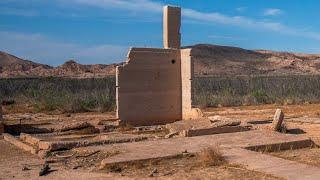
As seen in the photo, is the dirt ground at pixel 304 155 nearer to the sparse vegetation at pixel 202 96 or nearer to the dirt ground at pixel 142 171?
the dirt ground at pixel 142 171

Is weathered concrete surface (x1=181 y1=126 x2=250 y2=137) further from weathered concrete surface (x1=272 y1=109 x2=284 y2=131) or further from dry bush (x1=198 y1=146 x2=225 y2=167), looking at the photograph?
dry bush (x1=198 y1=146 x2=225 y2=167)

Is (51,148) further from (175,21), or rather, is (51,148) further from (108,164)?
(175,21)

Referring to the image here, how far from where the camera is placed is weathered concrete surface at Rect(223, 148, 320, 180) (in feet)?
28.9

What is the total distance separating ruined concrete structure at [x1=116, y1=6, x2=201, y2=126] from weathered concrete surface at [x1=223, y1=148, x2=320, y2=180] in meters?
7.65

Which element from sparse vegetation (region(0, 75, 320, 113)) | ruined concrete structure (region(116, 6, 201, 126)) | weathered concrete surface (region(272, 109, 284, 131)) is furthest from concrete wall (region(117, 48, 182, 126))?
sparse vegetation (region(0, 75, 320, 113))

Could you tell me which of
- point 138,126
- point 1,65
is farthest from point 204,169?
point 1,65

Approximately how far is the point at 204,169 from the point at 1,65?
93225 mm

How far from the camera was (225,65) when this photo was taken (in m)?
81.8

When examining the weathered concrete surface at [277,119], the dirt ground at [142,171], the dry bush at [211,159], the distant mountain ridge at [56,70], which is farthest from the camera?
the distant mountain ridge at [56,70]

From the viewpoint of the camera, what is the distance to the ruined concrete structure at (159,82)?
727 inches

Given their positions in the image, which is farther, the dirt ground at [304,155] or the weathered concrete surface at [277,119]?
the weathered concrete surface at [277,119]

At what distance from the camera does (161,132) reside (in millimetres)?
16578

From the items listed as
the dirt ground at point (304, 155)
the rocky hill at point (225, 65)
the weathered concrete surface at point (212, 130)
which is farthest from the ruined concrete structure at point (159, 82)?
the rocky hill at point (225, 65)

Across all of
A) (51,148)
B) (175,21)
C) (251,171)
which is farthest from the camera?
(175,21)
